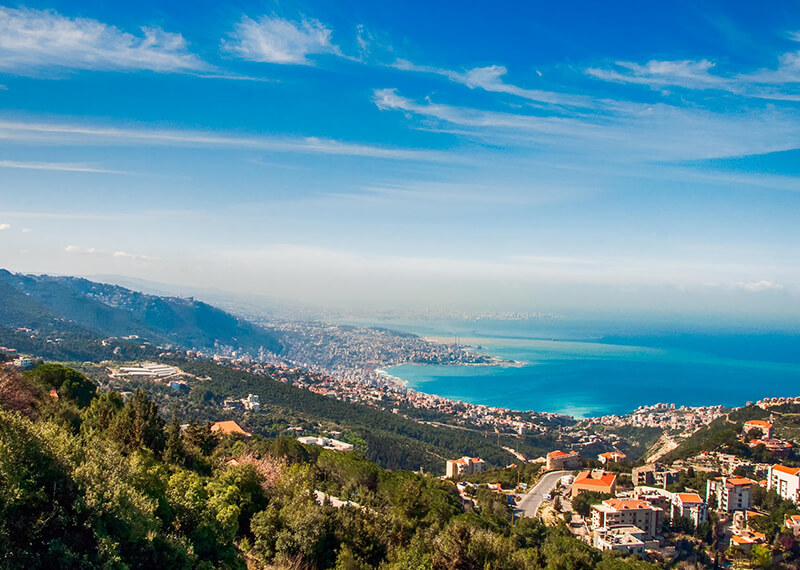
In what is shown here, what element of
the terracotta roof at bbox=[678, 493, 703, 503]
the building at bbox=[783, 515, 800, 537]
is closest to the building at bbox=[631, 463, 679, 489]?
the terracotta roof at bbox=[678, 493, 703, 503]

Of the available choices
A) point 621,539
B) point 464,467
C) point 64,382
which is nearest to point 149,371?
point 464,467

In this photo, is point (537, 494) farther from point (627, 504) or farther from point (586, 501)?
point (627, 504)

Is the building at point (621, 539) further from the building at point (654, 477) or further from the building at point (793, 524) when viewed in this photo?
the building at point (654, 477)

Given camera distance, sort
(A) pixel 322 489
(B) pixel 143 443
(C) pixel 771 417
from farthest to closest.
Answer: (C) pixel 771 417 → (A) pixel 322 489 → (B) pixel 143 443

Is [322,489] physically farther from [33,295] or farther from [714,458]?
[33,295]

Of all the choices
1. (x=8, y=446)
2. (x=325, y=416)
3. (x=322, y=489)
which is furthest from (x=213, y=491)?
(x=325, y=416)

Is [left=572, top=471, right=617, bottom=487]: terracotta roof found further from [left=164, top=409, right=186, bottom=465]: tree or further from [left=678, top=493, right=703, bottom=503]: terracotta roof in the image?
[left=164, top=409, right=186, bottom=465]: tree

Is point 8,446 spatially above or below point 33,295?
above
